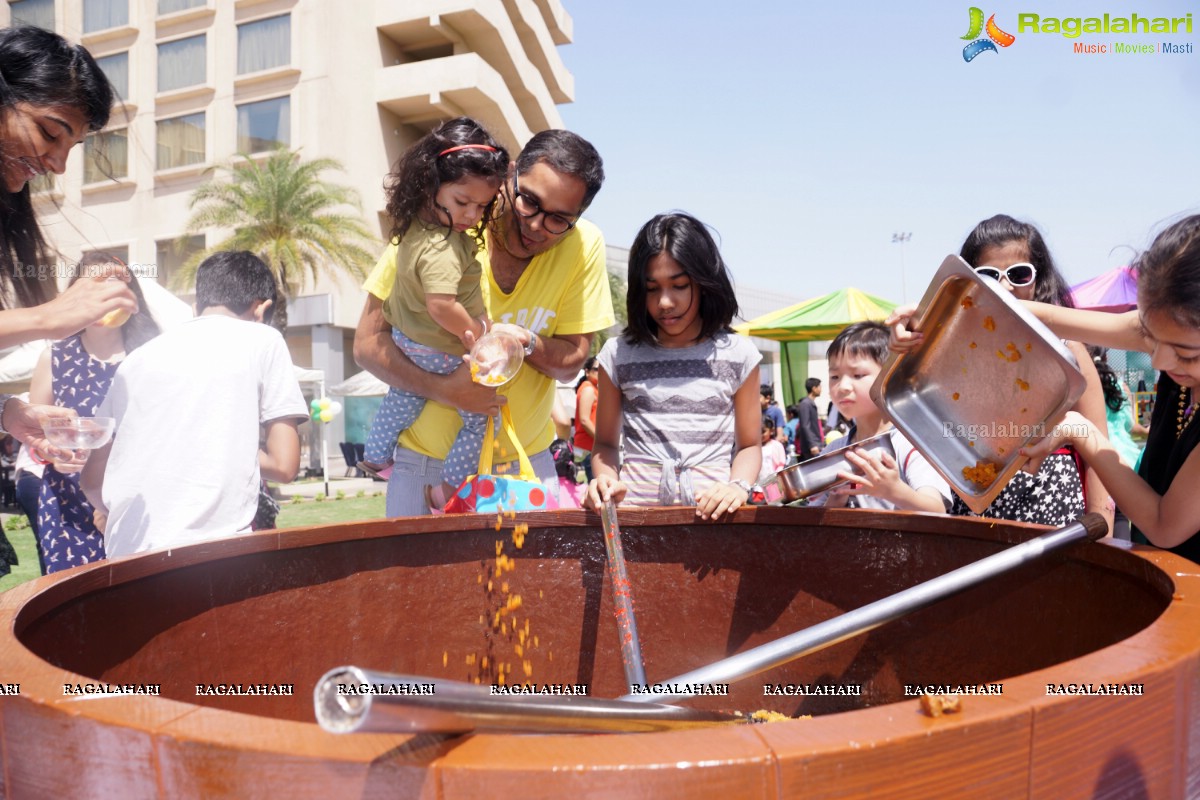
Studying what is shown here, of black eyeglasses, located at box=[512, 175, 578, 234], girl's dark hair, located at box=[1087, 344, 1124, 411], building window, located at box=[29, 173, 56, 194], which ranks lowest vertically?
girl's dark hair, located at box=[1087, 344, 1124, 411]

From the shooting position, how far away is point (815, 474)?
1.86m

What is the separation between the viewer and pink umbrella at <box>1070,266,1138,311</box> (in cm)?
721

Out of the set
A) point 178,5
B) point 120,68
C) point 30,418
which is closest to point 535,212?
point 30,418

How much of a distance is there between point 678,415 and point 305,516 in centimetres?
790

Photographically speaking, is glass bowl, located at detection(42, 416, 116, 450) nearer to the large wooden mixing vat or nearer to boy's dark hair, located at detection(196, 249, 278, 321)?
the large wooden mixing vat

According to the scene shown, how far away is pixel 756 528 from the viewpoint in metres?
1.89

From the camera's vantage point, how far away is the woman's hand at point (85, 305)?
5.53 ft

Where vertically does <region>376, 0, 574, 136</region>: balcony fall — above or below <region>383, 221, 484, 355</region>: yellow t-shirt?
above

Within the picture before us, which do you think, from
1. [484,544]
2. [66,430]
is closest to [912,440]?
[484,544]

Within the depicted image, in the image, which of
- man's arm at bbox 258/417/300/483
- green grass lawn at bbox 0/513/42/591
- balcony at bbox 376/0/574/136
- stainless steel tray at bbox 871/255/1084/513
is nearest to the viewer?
stainless steel tray at bbox 871/255/1084/513

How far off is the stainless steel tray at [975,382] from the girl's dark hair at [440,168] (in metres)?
1.14

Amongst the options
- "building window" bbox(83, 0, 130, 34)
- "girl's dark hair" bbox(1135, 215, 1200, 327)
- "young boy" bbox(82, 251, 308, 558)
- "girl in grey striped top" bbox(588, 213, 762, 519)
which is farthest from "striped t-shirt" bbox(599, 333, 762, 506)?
"building window" bbox(83, 0, 130, 34)

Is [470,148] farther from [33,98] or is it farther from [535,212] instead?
[33,98]

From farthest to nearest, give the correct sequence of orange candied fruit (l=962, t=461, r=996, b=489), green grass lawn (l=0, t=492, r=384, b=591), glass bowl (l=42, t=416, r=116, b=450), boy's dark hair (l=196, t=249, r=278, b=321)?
1. green grass lawn (l=0, t=492, r=384, b=591)
2. boy's dark hair (l=196, t=249, r=278, b=321)
3. glass bowl (l=42, t=416, r=116, b=450)
4. orange candied fruit (l=962, t=461, r=996, b=489)
